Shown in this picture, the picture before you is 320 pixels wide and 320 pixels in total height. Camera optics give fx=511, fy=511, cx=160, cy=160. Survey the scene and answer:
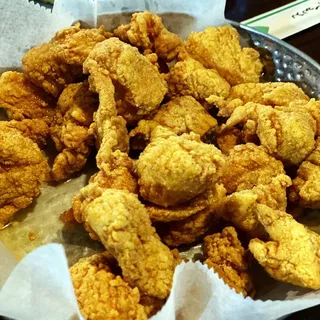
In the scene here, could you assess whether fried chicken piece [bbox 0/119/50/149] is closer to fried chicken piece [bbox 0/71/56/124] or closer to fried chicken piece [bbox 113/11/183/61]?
fried chicken piece [bbox 0/71/56/124]

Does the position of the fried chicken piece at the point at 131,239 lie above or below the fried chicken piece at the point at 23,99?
below

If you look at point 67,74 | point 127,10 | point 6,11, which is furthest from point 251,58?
point 6,11

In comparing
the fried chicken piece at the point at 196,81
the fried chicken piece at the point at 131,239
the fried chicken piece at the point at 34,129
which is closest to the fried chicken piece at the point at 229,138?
the fried chicken piece at the point at 196,81

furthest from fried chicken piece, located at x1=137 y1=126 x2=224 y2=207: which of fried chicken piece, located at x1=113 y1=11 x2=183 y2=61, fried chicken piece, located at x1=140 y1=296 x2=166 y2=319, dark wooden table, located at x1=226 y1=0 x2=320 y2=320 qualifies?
dark wooden table, located at x1=226 y1=0 x2=320 y2=320

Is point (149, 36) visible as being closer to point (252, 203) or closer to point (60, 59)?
point (60, 59)

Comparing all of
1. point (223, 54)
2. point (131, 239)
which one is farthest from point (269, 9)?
point (131, 239)

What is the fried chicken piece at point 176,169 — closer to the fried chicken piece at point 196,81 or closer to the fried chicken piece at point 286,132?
the fried chicken piece at point 286,132

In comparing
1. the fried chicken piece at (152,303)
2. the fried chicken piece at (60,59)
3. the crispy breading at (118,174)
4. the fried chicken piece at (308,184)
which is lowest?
the fried chicken piece at (152,303)
